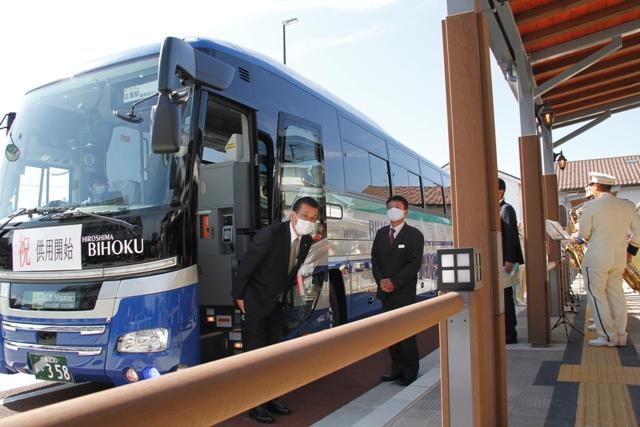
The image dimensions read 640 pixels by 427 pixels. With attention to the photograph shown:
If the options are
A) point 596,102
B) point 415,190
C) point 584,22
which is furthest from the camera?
point 415,190

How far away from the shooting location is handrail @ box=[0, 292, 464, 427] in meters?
0.90

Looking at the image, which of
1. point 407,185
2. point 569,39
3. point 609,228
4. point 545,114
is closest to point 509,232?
point 609,228

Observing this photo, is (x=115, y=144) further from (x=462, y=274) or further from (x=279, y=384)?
(x=279, y=384)

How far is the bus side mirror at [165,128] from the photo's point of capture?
4.12m

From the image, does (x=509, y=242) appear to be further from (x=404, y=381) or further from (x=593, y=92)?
(x=593, y=92)

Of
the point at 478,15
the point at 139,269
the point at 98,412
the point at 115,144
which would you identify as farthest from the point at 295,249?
the point at 98,412

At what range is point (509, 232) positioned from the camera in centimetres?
707

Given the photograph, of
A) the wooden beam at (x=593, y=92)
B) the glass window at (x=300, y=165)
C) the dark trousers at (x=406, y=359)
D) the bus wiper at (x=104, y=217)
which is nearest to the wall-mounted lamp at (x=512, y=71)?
the glass window at (x=300, y=165)

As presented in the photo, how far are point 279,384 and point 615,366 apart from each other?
5355 millimetres

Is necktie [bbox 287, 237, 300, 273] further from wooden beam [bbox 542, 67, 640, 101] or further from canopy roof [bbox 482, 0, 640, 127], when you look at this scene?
wooden beam [bbox 542, 67, 640, 101]

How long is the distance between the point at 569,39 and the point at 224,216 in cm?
543

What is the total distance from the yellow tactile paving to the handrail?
3.07 meters

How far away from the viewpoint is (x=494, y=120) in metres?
3.72

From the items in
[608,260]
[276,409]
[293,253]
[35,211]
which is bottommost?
[276,409]
